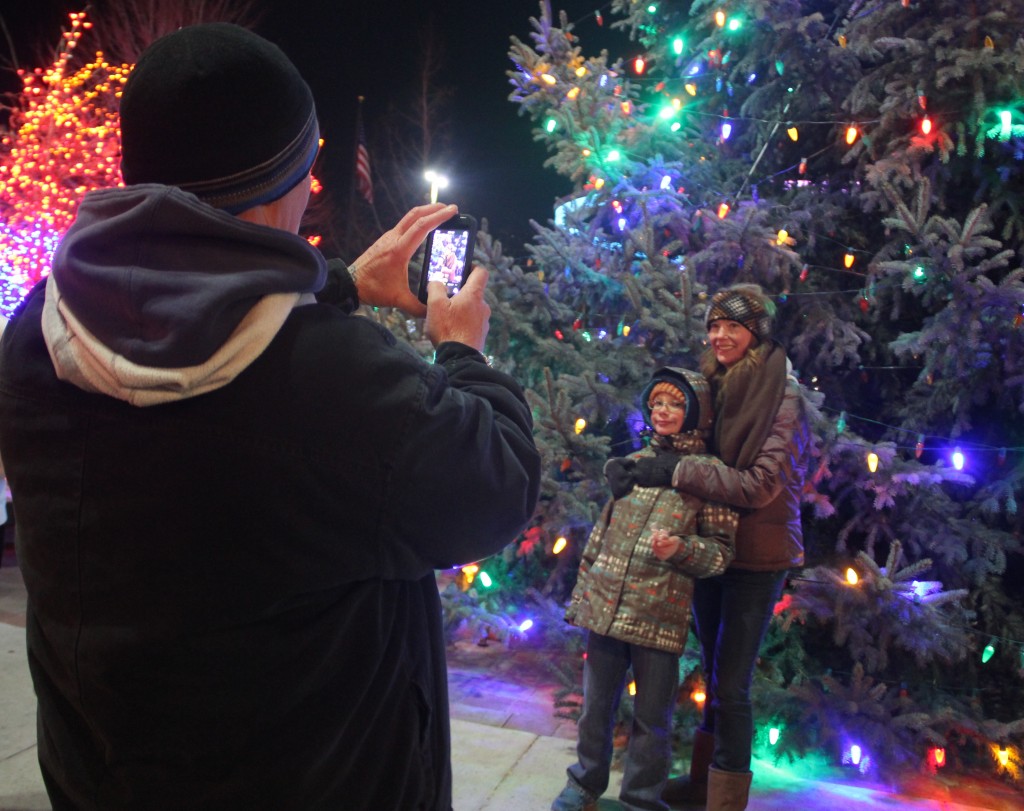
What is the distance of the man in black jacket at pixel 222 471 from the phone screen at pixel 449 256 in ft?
1.61

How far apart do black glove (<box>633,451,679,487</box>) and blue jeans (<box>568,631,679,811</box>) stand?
0.69m

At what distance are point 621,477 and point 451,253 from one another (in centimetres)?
203

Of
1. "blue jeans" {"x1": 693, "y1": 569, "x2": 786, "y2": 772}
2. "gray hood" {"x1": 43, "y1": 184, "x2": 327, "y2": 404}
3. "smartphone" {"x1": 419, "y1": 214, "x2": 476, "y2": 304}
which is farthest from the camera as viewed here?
"blue jeans" {"x1": 693, "y1": 569, "x2": 786, "y2": 772}

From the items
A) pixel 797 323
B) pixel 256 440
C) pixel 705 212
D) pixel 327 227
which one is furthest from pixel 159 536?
pixel 327 227

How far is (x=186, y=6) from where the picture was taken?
16.3 metres

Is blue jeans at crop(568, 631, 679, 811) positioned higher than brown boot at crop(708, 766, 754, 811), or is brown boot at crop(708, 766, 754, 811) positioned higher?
blue jeans at crop(568, 631, 679, 811)

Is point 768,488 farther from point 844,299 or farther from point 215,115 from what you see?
point 215,115

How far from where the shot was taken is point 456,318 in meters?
1.35

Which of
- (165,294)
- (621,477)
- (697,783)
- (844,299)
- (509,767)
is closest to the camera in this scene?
(165,294)

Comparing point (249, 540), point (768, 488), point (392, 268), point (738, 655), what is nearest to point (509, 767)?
point (738, 655)

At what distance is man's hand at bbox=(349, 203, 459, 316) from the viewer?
145 centimetres

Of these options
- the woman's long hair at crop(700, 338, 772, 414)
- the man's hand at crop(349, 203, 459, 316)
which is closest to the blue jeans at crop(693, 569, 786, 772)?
the woman's long hair at crop(700, 338, 772, 414)

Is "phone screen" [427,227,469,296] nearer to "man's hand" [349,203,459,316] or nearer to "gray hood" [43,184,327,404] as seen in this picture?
"man's hand" [349,203,459,316]

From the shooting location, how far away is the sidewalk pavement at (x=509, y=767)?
357cm
